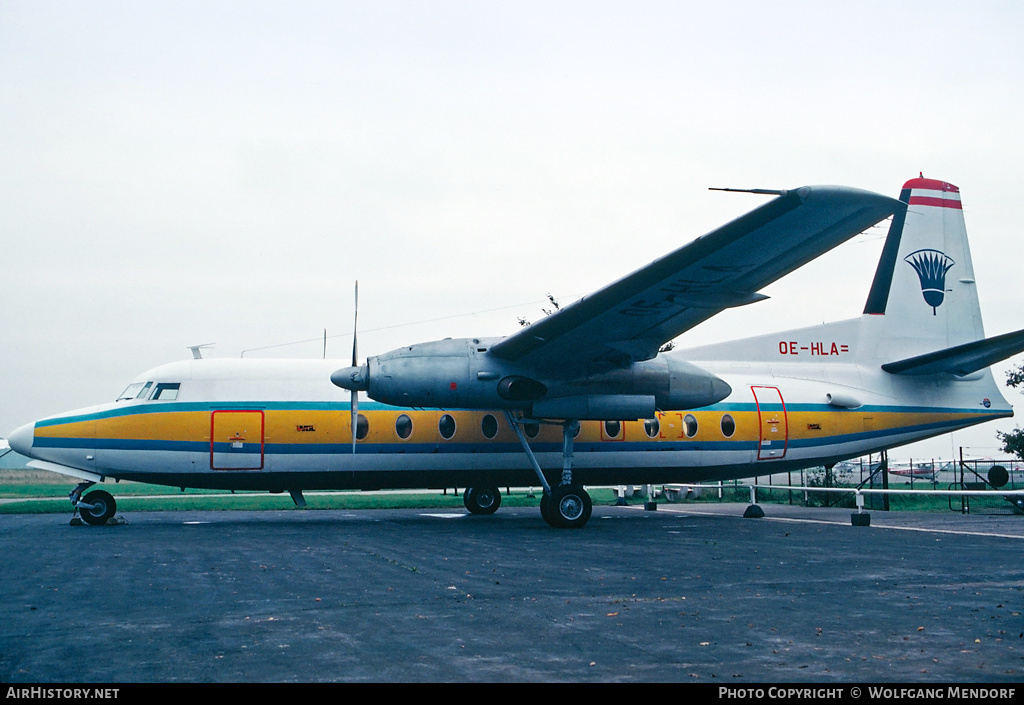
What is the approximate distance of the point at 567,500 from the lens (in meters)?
17.4

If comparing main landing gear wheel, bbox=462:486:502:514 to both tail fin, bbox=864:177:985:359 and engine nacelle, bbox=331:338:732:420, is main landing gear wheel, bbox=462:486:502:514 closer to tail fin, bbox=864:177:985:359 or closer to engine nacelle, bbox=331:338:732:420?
engine nacelle, bbox=331:338:732:420

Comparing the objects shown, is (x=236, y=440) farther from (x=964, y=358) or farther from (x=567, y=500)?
(x=964, y=358)

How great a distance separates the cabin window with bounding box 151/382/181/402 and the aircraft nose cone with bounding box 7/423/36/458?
240 centimetres

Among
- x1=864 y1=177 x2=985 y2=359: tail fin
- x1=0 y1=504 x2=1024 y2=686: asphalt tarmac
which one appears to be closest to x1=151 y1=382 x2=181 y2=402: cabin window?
x1=0 y1=504 x2=1024 y2=686: asphalt tarmac

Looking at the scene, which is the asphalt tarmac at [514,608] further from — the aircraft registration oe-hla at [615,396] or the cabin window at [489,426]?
the cabin window at [489,426]

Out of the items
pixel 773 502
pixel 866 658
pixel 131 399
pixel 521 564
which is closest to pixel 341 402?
pixel 131 399

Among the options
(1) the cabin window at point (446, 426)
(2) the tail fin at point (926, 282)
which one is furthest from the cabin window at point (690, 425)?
(2) the tail fin at point (926, 282)

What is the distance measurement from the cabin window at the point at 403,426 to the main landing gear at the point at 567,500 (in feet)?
8.09

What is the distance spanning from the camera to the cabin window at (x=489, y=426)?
18.9 metres

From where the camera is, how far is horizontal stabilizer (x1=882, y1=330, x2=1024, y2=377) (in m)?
18.8

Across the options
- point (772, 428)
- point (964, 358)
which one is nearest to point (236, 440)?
point (772, 428)

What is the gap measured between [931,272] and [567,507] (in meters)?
Answer: 11.9

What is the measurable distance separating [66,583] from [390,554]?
4415 mm

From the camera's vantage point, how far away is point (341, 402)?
18.3 m
